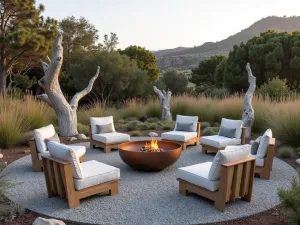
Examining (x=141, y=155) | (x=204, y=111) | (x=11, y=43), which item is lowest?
(x=204, y=111)

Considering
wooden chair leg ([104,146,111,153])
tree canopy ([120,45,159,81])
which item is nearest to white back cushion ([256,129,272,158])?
wooden chair leg ([104,146,111,153])

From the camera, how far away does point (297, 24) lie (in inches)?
2245

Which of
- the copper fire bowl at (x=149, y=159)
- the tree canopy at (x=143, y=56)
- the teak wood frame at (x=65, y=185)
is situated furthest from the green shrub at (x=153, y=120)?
the tree canopy at (x=143, y=56)

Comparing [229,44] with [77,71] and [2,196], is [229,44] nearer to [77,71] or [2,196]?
[77,71]

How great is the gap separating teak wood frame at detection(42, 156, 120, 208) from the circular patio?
112 millimetres

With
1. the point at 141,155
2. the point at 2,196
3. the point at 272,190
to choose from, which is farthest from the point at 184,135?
the point at 2,196

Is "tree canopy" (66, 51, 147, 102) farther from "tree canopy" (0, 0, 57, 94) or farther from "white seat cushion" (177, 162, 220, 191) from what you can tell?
"white seat cushion" (177, 162, 220, 191)

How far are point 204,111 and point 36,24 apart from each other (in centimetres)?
Result: 1155

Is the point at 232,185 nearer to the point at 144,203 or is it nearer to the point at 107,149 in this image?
the point at 144,203

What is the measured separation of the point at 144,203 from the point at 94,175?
761 mm

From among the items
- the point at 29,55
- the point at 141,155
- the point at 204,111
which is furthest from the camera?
the point at 29,55

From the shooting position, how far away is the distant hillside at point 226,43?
48.2 m

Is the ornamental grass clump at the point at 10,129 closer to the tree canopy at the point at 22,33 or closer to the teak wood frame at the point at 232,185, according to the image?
the teak wood frame at the point at 232,185

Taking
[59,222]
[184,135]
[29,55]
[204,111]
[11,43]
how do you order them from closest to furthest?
[59,222] < [184,135] < [204,111] < [11,43] < [29,55]
